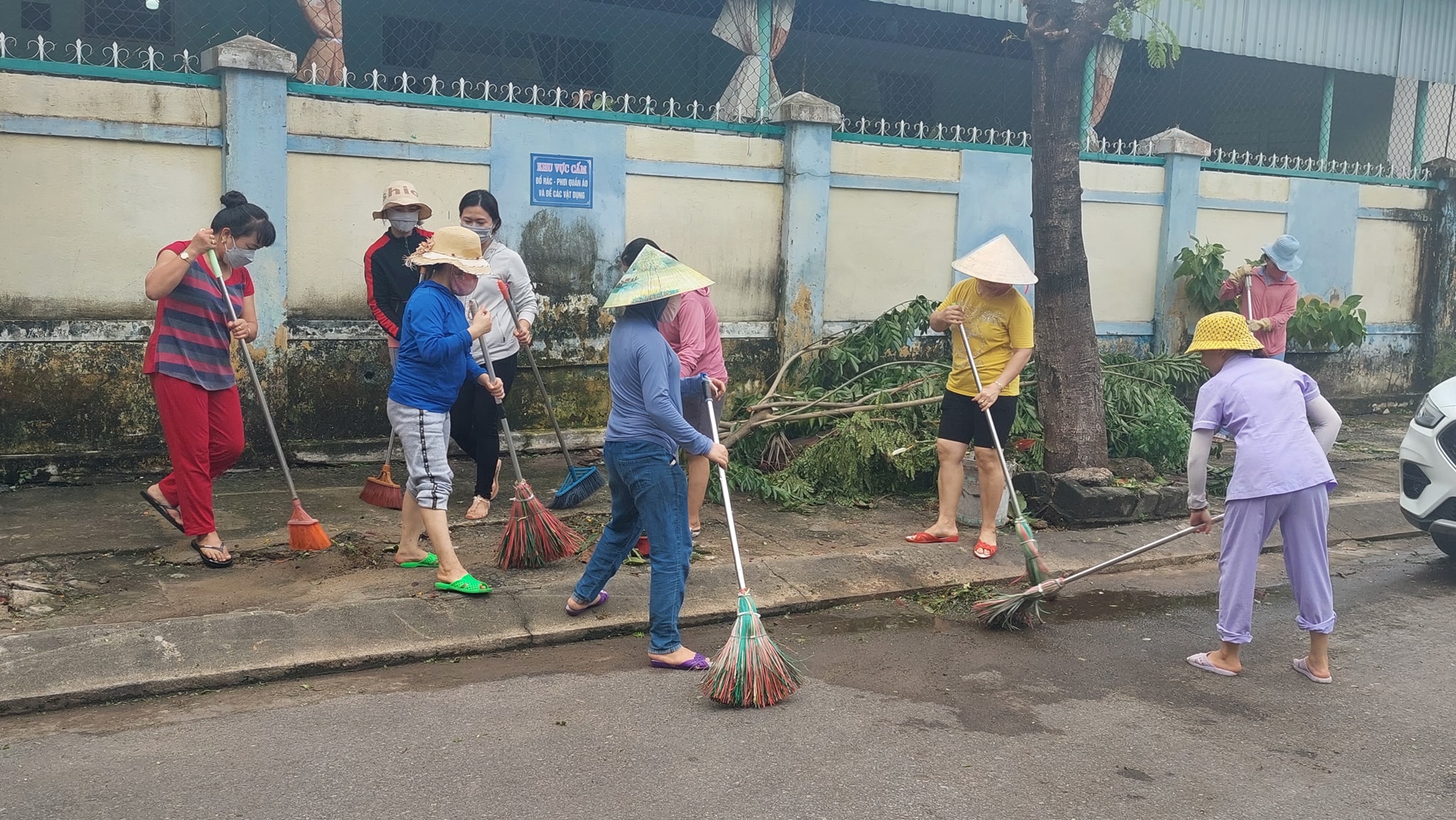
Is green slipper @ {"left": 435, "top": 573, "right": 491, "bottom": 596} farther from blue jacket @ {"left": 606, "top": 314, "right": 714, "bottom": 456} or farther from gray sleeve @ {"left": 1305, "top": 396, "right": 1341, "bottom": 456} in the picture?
gray sleeve @ {"left": 1305, "top": 396, "right": 1341, "bottom": 456}

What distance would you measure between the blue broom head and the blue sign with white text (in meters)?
2.21

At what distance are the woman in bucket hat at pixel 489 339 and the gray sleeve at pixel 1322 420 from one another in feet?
12.5

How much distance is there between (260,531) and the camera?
5988 mm

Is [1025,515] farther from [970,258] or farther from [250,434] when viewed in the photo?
[250,434]

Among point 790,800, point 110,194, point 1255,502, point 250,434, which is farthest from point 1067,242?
point 110,194

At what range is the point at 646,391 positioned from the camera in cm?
446

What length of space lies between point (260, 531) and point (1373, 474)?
25.5 ft

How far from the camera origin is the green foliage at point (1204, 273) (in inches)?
410

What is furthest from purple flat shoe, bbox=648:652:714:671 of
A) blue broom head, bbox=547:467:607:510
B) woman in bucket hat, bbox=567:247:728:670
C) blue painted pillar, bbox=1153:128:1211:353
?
blue painted pillar, bbox=1153:128:1211:353

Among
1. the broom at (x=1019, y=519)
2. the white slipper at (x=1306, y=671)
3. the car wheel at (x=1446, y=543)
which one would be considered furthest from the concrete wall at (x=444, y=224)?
the white slipper at (x=1306, y=671)

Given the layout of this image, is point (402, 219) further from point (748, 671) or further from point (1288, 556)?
point (1288, 556)

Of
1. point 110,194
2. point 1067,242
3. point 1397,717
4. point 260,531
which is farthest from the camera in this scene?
point 1067,242

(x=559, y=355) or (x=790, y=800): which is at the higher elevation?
(x=559, y=355)

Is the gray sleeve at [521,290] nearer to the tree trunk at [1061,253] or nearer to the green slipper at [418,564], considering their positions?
the green slipper at [418,564]
